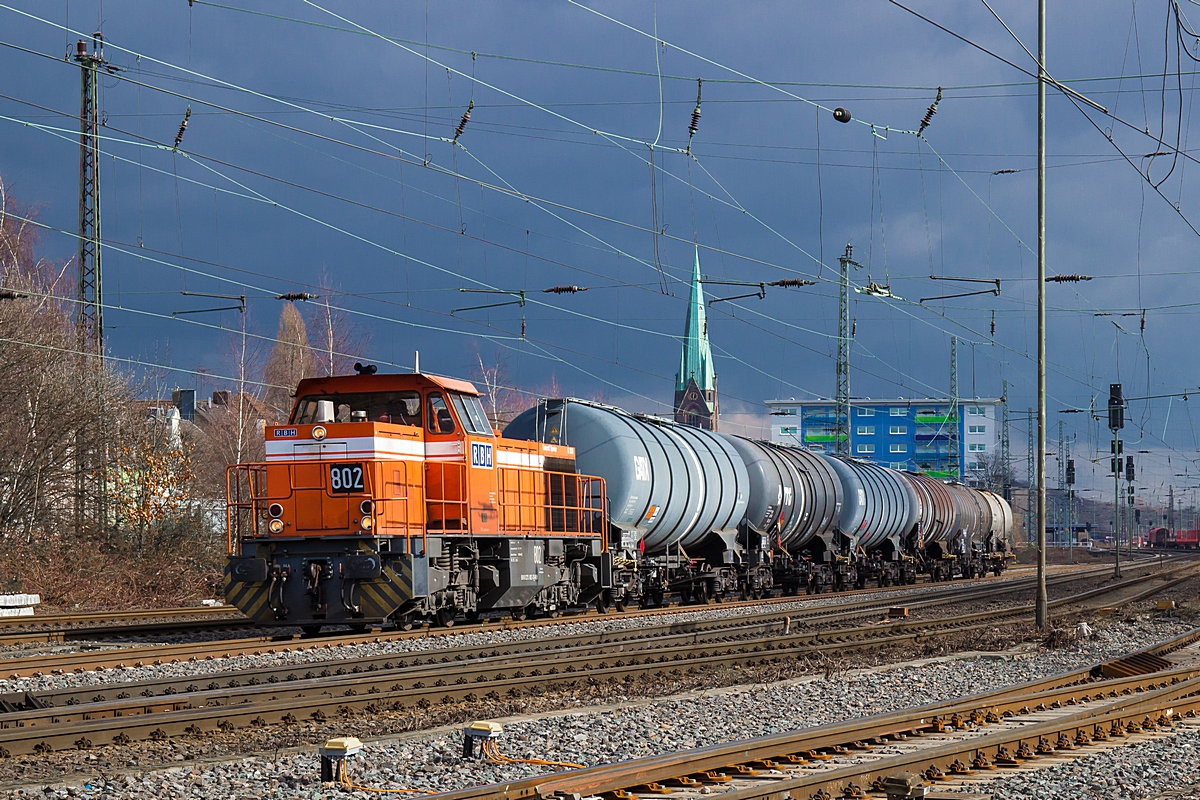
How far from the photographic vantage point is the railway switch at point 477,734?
8.07 m

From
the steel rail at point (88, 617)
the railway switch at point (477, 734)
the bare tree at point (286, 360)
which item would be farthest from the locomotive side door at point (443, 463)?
the bare tree at point (286, 360)

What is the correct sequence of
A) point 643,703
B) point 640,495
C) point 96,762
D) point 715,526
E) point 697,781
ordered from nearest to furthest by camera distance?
point 697,781
point 96,762
point 643,703
point 640,495
point 715,526

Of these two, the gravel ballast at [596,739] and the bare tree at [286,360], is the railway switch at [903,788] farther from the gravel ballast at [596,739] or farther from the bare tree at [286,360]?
the bare tree at [286,360]

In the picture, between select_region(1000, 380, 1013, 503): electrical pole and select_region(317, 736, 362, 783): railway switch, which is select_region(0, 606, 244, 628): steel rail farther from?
select_region(1000, 380, 1013, 503): electrical pole

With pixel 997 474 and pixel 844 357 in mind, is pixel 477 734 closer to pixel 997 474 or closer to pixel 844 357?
pixel 844 357

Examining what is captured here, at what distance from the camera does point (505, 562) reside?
18.0 metres

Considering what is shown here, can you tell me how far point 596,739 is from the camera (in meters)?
8.91

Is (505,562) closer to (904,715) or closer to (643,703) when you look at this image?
(643,703)

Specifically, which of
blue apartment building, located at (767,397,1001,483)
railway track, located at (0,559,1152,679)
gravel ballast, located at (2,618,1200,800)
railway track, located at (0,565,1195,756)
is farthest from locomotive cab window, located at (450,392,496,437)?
blue apartment building, located at (767,397,1001,483)

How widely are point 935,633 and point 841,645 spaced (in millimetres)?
2937

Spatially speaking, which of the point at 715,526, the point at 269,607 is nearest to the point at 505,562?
the point at 269,607

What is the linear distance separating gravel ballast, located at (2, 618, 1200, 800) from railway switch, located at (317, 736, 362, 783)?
134 millimetres

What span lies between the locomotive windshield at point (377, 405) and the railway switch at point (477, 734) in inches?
363

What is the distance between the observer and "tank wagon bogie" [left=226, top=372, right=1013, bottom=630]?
15.8 meters
